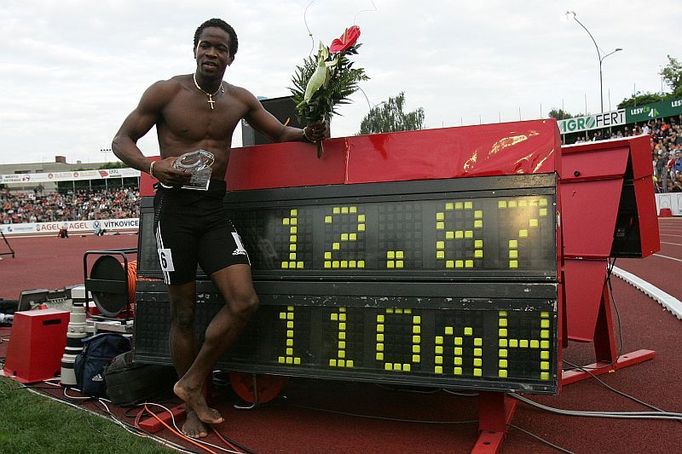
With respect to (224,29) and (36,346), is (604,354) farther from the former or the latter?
(36,346)

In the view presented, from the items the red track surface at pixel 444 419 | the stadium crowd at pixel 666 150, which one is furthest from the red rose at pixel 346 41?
the stadium crowd at pixel 666 150

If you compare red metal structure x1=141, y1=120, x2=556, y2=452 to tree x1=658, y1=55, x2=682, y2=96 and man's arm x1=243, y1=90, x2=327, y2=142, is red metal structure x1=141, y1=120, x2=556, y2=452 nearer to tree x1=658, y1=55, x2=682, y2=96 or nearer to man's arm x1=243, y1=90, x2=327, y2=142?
man's arm x1=243, y1=90, x2=327, y2=142

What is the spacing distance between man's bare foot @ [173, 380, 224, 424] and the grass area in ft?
1.11

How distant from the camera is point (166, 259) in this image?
12.5ft

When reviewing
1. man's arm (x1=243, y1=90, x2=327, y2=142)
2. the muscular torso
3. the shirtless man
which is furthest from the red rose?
the muscular torso

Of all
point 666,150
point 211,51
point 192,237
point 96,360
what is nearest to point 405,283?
point 192,237

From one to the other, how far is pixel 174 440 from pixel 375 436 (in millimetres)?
1252

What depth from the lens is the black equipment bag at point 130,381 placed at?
173 inches

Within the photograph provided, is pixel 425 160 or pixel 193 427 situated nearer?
pixel 425 160

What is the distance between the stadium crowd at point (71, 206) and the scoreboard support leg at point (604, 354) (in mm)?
48607

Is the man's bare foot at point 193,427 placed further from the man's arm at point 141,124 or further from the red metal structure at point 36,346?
the red metal structure at point 36,346

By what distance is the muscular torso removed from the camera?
3.78 metres

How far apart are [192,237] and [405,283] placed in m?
1.38

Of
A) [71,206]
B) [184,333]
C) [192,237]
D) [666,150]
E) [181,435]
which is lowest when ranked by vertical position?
[181,435]
